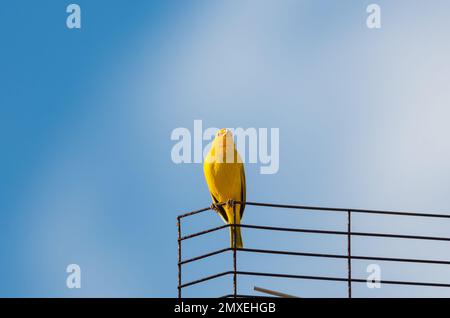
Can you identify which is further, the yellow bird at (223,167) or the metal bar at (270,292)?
the yellow bird at (223,167)

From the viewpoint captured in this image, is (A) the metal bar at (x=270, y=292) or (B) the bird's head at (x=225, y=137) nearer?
(A) the metal bar at (x=270, y=292)

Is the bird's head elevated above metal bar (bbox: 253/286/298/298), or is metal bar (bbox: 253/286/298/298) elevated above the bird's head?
the bird's head

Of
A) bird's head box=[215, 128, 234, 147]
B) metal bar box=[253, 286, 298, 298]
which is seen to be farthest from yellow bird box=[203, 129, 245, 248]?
metal bar box=[253, 286, 298, 298]

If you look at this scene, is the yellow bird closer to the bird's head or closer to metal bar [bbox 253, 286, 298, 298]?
the bird's head

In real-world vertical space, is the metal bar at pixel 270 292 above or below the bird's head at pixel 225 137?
below

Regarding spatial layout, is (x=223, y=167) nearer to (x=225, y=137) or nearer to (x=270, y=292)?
(x=225, y=137)

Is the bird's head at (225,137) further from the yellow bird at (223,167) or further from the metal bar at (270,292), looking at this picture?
the metal bar at (270,292)

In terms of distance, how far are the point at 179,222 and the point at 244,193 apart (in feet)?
22.5

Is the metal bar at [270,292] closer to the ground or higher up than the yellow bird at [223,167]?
closer to the ground

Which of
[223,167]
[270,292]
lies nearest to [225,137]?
[223,167]

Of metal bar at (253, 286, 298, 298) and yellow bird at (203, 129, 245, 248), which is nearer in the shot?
metal bar at (253, 286, 298, 298)

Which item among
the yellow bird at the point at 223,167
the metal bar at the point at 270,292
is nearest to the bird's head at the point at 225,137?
the yellow bird at the point at 223,167
